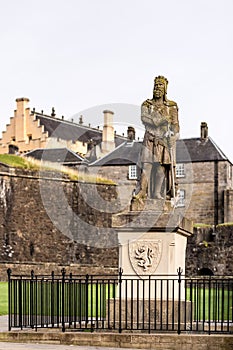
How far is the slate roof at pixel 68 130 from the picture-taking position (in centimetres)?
6994

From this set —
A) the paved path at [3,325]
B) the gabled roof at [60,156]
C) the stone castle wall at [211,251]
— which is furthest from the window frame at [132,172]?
the paved path at [3,325]

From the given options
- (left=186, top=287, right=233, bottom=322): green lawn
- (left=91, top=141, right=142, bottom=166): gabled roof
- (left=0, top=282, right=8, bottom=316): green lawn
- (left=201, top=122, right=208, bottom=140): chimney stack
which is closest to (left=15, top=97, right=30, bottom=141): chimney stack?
(left=91, top=141, right=142, bottom=166): gabled roof

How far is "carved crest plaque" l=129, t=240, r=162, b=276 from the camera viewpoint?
13.9 metres

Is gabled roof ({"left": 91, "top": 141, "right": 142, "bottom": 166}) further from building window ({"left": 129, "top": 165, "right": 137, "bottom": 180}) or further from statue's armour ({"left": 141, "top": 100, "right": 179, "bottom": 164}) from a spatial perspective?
statue's armour ({"left": 141, "top": 100, "right": 179, "bottom": 164})

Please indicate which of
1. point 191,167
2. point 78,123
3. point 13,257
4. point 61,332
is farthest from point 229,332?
point 78,123

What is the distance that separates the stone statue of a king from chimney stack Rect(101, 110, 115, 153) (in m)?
51.4

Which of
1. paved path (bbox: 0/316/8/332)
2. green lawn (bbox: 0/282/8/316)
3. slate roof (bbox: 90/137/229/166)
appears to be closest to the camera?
paved path (bbox: 0/316/8/332)

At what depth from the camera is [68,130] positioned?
71.7m

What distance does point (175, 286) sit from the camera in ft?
46.0

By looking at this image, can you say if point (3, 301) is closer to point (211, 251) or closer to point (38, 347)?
point (38, 347)

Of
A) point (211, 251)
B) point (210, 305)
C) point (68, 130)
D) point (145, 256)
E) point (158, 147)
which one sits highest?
point (68, 130)

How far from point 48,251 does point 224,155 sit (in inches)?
674

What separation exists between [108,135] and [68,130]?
15.2 feet

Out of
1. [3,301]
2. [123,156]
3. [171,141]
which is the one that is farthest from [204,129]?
[171,141]
